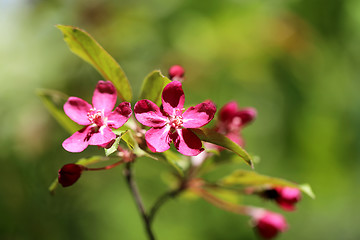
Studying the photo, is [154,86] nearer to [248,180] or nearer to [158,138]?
[158,138]

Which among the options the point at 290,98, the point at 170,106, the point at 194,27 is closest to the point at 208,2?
the point at 194,27

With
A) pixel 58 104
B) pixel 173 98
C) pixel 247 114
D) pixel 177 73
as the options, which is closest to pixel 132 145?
pixel 173 98

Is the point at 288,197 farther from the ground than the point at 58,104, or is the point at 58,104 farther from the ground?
the point at 58,104

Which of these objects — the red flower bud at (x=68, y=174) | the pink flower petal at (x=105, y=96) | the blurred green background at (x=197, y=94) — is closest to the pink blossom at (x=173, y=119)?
the pink flower petal at (x=105, y=96)

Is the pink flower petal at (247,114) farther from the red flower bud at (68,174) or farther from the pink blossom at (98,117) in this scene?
the red flower bud at (68,174)

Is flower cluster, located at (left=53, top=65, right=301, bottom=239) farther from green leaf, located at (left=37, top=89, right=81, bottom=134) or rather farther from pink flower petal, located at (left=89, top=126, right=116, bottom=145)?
green leaf, located at (left=37, top=89, right=81, bottom=134)
